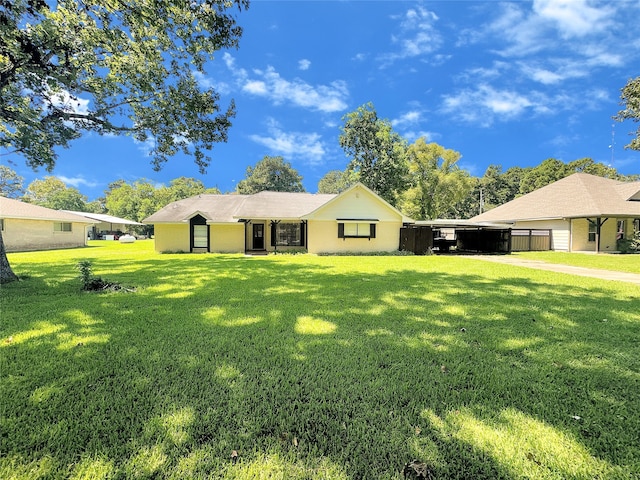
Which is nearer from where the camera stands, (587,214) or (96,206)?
(587,214)

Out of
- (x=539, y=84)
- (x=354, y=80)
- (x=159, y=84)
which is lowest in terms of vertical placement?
(x=159, y=84)

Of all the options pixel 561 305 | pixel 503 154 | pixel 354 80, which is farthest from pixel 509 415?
pixel 503 154

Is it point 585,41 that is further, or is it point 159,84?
point 585,41

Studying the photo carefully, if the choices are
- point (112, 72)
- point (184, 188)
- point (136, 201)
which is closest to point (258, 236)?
point (112, 72)

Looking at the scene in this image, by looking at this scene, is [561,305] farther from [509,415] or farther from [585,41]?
[585,41]

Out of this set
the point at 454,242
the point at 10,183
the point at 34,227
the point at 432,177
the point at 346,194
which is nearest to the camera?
the point at 346,194

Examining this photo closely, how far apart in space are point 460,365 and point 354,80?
85.9 ft

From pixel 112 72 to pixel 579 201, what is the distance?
28310mm

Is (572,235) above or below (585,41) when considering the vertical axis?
below

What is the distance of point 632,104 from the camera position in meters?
13.8

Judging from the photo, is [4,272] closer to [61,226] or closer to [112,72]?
[112,72]

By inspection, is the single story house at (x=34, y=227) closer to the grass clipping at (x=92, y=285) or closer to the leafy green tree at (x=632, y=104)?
the grass clipping at (x=92, y=285)

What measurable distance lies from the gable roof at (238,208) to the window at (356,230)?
3.11 meters

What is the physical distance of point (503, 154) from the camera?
49625 millimetres
